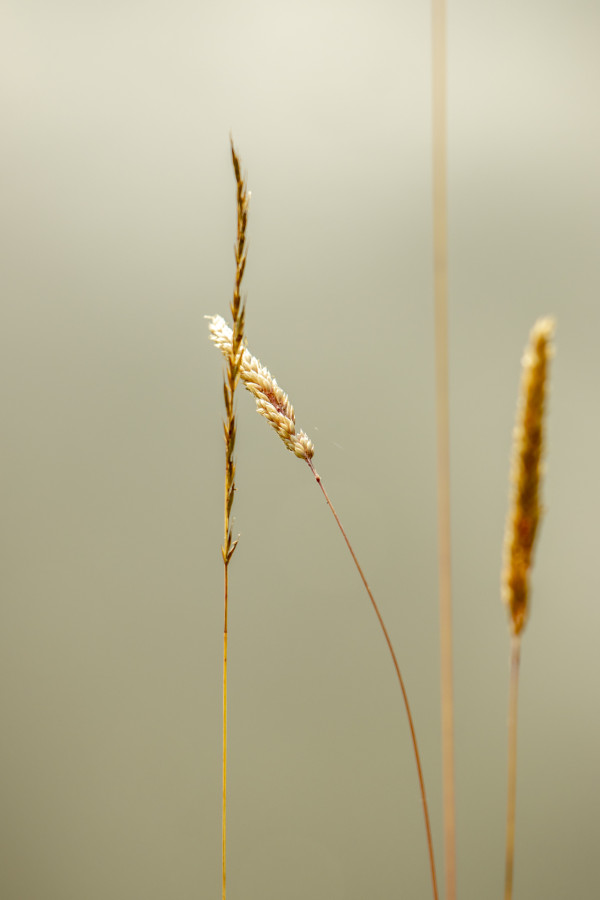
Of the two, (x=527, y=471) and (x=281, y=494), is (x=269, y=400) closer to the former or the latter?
(x=527, y=471)

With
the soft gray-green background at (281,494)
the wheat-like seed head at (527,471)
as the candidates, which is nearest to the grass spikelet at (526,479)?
the wheat-like seed head at (527,471)

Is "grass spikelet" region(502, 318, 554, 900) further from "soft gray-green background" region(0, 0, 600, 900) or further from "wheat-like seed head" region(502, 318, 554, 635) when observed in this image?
"soft gray-green background" region(0, 0, 600, 900)

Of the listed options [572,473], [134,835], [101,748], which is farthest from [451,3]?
[134,835]

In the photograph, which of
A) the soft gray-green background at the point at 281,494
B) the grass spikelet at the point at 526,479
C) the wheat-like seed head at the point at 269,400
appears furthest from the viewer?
the soft gray-green background at the point at 281,494

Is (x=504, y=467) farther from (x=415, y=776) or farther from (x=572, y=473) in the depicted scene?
(x=415, y=776)

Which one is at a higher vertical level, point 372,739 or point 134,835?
point 372,739

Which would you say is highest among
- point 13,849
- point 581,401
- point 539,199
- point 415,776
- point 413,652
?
point 539,199

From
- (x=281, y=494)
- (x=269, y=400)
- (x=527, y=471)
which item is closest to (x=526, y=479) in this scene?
(x=527, y=471)

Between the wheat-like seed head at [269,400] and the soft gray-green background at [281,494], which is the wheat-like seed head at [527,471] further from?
the soft gray-green background at [281,494]
